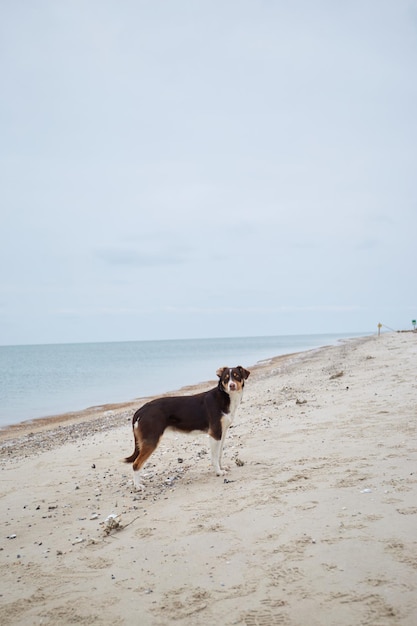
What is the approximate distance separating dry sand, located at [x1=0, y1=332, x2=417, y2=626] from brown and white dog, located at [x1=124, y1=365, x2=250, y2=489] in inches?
19.8

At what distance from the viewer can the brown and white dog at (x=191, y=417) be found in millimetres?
6828

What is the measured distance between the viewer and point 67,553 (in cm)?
472

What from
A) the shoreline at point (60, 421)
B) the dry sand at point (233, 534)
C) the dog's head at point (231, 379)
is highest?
the dog's head at point (231, 379)

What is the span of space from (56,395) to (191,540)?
86.8ft

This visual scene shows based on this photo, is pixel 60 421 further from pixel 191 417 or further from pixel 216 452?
pixel 216 452

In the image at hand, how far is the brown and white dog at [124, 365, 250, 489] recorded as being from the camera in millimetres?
6828

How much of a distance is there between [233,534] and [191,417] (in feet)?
8.66

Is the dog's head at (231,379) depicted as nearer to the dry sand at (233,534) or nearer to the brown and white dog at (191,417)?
the brown and white dog at (191,417)

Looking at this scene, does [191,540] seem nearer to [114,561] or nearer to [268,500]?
[114,561]

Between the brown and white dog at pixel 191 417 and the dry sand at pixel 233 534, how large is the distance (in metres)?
0.50

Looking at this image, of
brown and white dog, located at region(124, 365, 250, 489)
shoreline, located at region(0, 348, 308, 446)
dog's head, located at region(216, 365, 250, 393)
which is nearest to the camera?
brown and white dog, located at region(124, 365, 250, 489)

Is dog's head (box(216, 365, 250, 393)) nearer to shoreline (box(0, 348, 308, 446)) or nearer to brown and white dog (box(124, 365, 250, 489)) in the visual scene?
brown and white dog (box(124, 365, 250, 489))

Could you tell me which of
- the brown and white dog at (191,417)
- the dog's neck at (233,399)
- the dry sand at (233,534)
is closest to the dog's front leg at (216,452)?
the brown and white dog at (191,417)

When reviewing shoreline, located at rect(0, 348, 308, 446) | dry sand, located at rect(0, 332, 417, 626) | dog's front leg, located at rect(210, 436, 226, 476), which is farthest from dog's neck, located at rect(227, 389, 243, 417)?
shoreline, located at rect(0, 348, 308, 446)
